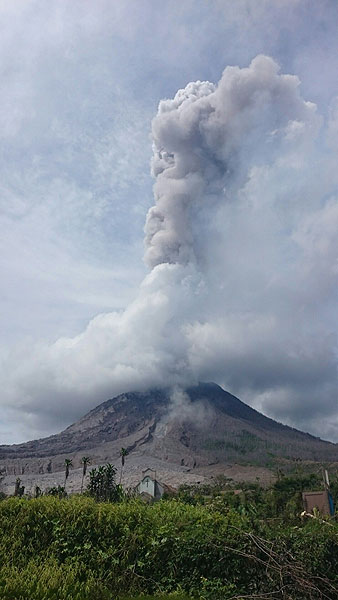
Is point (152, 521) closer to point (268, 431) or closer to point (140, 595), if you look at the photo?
point (140, 595)

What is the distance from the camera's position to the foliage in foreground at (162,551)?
7773 millimetres

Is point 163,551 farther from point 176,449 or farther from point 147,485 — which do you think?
point 176,449

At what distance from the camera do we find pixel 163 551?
8.76 meters

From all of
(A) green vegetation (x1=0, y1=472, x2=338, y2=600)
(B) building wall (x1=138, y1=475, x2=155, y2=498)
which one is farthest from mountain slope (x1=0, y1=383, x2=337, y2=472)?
(A) green vegetation (x1=0, y1=472, x2=338, y2=600)

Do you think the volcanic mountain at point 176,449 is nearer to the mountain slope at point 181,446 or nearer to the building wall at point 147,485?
the mountain slope at point 181,446

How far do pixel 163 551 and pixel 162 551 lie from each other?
0.02m

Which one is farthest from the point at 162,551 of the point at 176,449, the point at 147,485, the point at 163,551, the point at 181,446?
the point at 181,446

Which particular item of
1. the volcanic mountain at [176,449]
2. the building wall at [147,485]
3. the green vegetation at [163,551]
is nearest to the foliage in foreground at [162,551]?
the green vegetation at [163,551]

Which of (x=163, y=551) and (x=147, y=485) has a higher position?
(x=147, y=485)

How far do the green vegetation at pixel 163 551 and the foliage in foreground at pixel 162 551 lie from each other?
0.7 inches

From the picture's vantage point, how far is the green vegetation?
25.2ft

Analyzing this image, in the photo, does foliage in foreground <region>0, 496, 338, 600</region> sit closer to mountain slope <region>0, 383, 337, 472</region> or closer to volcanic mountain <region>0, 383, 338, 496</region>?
volcanic mountain <region>0, 383, 338, 496</region>

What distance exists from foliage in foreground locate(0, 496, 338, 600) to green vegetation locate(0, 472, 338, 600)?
17 millimetres

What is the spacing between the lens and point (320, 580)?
7914mm
